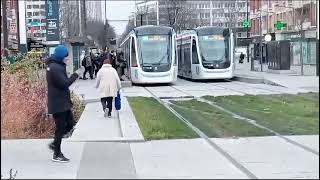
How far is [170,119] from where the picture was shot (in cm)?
1447

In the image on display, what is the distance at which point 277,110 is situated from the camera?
53.5ft

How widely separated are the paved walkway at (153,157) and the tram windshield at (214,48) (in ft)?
71.1

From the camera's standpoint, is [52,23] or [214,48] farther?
[52,23]

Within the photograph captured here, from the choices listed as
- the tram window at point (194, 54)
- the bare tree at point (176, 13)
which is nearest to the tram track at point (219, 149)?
the tram window at point (194, 54)

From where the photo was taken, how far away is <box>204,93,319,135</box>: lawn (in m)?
12.3

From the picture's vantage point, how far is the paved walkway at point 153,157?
816 centimetres

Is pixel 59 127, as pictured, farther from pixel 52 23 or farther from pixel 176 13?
pixel 176 13

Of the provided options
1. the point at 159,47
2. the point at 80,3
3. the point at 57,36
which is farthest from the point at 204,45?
the point at 80,3

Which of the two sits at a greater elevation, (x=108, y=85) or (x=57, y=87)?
(x=57, y=87)

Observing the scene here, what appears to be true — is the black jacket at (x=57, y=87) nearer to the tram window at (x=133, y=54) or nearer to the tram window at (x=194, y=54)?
the tram window at (x=133, y=54)

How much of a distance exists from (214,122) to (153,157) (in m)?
4.61

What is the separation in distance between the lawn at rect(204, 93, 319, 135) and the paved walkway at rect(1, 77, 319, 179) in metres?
0.87

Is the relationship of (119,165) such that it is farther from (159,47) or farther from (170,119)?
(159,47)

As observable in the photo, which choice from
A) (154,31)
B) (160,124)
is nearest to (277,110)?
(160,124)
